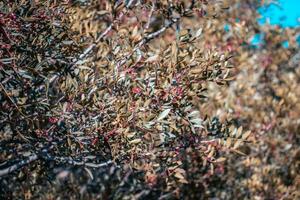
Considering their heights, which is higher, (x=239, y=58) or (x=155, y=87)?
(x=155, y=87)

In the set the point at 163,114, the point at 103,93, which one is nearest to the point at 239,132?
the point at 163,114

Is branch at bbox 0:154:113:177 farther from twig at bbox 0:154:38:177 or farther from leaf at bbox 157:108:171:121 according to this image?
leaf at bbox 157:108:171:121

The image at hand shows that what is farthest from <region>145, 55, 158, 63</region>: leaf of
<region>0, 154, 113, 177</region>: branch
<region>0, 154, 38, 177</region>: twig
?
<region>0, 154, 38, 177</region>: twig

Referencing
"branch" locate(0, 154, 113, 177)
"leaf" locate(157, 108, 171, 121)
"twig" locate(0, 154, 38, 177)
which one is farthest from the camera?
"twig" locate(0, 154, 38, 177)

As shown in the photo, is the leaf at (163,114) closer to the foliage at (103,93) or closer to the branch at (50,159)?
the foliage at (103,93)

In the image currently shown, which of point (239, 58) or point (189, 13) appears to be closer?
point (189, 13)

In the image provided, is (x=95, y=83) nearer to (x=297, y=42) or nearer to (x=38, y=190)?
(x=38, y=190)

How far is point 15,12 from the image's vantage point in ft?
10.8

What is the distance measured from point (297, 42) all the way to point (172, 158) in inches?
298

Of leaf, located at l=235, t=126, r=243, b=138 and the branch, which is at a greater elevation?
leaf, located at l=235, t=126, r=243, b=138

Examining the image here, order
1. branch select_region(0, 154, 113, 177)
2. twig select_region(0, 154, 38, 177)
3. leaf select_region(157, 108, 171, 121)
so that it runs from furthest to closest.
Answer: twig select_region(0, 154, 38, 177)
branch select_region(0, 154, 113, 177)
leaf select_region(157, 108, 171, 121)

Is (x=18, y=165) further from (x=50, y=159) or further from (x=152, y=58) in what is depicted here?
(x=152, y=58)

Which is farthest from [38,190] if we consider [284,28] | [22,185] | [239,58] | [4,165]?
[284,28]

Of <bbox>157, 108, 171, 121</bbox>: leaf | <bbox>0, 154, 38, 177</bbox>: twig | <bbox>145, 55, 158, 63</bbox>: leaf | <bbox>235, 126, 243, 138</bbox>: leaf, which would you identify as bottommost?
<bbox>0, 154, 38, 177</bbox>: twig
